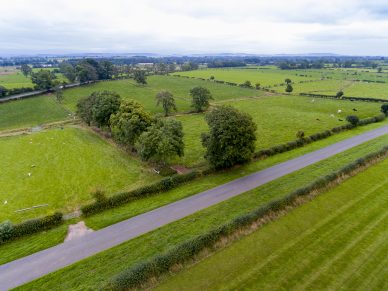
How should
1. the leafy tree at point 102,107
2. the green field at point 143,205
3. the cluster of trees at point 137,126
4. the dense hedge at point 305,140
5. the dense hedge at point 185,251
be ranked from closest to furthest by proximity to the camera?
the dense hedge at point 185,251 < the green field at point 143,205 < the cluster of trees at point 137,126 < the dense hedge at point 305,140 < the leafy tree at point 102,107

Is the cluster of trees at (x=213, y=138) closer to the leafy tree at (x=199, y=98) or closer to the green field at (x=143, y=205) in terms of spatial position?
the green field at (x=143, y=205)

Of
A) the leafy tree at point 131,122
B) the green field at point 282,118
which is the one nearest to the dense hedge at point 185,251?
the green field at point 282,118

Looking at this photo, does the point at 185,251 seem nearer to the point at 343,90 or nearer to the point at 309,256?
the point at 309,256

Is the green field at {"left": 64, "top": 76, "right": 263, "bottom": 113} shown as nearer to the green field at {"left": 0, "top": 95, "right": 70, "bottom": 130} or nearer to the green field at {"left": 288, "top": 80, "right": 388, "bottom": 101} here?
the green field at {"left": 0, "top": 95, "right": 70, "bottom": 130}

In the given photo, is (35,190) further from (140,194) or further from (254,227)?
(254,227)

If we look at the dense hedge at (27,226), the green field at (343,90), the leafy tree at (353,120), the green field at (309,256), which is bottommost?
the dense hedge at (27,226)

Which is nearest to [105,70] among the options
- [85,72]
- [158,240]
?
[85,72]

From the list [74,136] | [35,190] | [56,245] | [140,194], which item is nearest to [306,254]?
[140,194]
